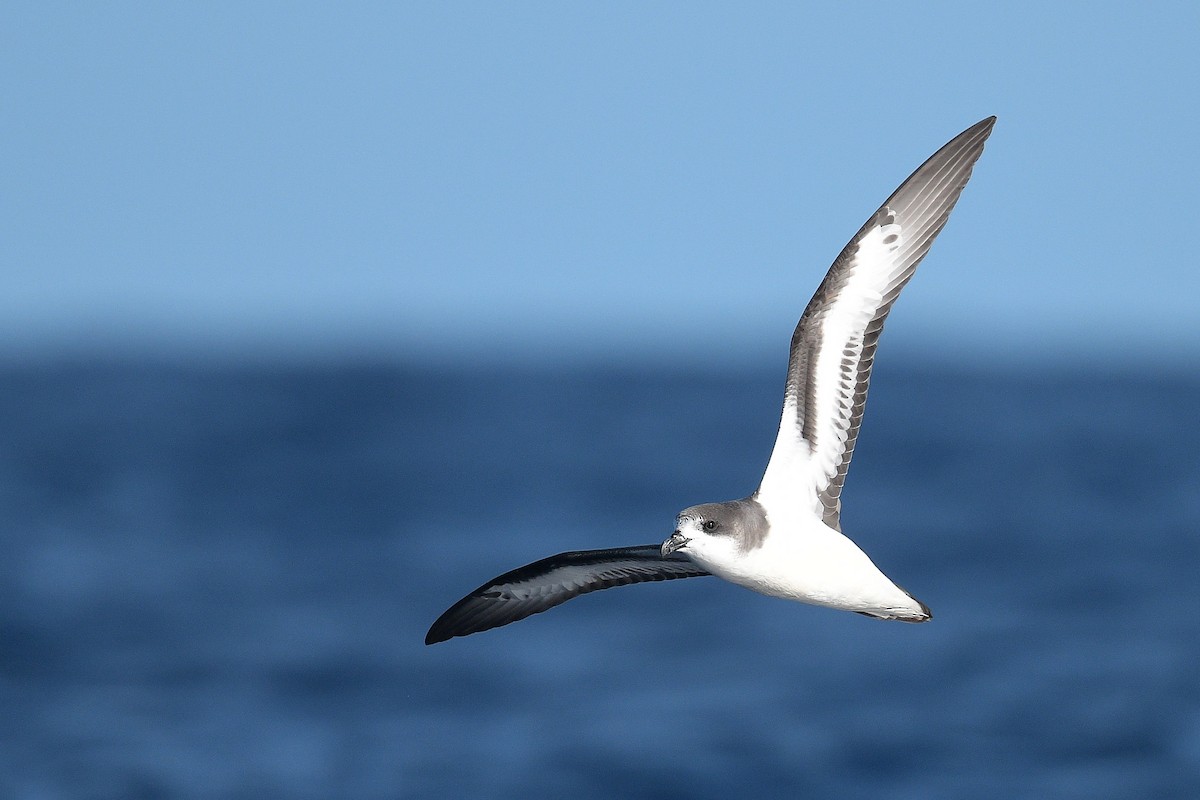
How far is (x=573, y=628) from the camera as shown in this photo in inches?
1751

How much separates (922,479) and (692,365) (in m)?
80.2

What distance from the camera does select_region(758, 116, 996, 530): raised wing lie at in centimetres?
1389

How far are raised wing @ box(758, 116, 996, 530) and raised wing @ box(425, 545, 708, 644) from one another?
119cm

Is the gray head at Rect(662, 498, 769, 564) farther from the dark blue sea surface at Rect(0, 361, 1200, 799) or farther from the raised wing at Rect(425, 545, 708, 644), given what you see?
the dark blue sea surface at Rect(0, 361, 1200, 799)

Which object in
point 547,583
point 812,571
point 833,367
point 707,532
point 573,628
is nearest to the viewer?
point 707,532

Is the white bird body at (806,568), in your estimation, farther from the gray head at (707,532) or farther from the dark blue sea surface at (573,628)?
the dark blue sea surface at (573,628)

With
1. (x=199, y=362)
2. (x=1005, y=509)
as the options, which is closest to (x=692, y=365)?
(x=199, y=362)

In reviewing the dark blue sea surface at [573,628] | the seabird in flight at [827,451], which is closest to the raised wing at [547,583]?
the seabird in flight at [827,451]

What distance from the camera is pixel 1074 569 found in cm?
5191

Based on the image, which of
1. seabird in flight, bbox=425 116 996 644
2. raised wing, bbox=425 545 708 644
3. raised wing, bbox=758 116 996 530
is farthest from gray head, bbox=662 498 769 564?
raised wing, bbox=425 545 708 644

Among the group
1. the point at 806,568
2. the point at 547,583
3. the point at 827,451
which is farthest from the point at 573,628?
the point at 806,568

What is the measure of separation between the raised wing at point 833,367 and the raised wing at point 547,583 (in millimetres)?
1189

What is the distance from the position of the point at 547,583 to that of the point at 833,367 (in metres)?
3.35

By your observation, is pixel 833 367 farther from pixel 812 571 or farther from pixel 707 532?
pixel 707 532
